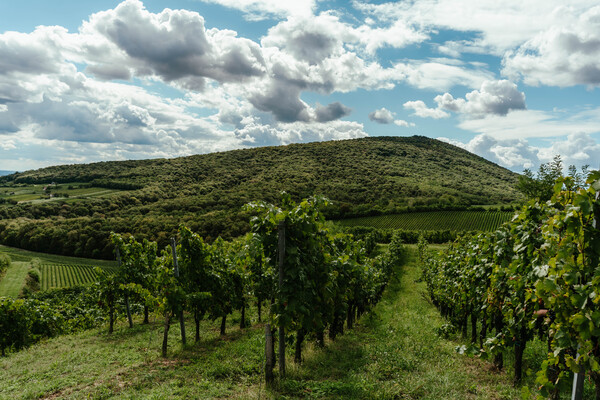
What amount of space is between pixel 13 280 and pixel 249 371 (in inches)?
2280

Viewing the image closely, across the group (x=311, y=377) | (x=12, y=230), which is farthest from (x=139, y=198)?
(x=311, y=377)

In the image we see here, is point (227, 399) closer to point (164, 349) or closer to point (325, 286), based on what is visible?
point (325, 286)

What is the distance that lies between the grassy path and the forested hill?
13.4 meters

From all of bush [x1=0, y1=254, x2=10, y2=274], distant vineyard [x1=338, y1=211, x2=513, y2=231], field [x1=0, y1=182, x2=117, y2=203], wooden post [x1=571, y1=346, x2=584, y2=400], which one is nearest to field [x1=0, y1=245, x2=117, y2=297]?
bush [x1=0, y1=254, x2=10, y2=274]

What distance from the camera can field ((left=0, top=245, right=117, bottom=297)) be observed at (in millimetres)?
46425

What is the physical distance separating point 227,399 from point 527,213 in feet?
22.9

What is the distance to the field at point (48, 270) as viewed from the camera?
46.4 m

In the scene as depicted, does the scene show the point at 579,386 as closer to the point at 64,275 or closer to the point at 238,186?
the point at 64,275

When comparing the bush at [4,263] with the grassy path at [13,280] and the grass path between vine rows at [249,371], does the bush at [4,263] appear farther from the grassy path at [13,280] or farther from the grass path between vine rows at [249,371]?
the grass path between vine rows at [249,371]

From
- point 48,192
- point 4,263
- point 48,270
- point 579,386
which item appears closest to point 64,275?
point 48,270

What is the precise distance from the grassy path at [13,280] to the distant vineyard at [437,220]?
6416 cm

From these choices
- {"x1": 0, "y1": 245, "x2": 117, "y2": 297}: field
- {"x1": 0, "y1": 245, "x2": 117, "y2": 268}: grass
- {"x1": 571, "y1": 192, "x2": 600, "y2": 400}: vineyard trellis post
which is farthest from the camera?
{"x1": 0, "y1": 245, "x2": 117, "y2": 268}: grass

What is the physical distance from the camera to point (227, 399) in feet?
22.0

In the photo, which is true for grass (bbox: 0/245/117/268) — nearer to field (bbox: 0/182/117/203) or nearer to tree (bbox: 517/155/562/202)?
field (bbox: 0/182/117/203)
